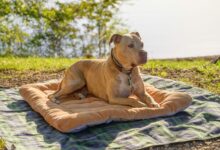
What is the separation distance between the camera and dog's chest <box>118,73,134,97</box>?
5.67m

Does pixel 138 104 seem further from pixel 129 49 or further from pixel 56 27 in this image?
pixel 56 27

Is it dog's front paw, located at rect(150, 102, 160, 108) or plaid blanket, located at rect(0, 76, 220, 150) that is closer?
plaid blanket, located at rect(0, 76, 220, 150)

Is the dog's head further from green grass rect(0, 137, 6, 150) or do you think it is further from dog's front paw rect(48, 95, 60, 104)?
green grass rect(0, 137, 6, 150)

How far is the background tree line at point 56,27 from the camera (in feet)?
44.0

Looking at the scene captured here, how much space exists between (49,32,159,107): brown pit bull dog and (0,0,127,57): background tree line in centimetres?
733

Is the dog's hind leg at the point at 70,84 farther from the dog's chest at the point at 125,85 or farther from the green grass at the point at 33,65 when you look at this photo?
the green grass at the point at 33,65

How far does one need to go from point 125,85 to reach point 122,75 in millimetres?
130

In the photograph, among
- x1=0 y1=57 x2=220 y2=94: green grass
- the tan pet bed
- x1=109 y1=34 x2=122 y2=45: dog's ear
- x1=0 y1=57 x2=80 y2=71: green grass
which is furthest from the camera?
x1=0 y1=57 x2=80 y2=71: green grass

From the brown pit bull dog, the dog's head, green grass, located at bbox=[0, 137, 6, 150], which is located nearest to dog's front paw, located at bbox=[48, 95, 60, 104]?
the brown pit bull dog

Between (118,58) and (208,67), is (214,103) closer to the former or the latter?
(118,58)

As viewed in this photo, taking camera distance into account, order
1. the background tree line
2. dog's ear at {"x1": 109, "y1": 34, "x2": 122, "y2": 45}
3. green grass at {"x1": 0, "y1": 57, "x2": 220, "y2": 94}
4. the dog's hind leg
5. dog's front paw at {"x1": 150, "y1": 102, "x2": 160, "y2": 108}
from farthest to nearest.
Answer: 1. the background tree line
2. green grass at {"x1": 0, "y1": 57, "x2": 220, "y2": 94}
3. the dog's hind leg
4. dog's ear at {"x1": 109, "y1": 34, "x2": 122, "y2": 45}
5. dog's front paw at {"x1": 150, "y1": 102, "x2": 160, "y2": 108}

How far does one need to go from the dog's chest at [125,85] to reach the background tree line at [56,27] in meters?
7.77

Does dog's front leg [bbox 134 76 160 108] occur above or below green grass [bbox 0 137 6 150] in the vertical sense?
above

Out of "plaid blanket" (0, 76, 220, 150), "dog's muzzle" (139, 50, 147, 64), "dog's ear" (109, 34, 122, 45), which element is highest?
"dog's ear" (109, 34, 122, 45)
